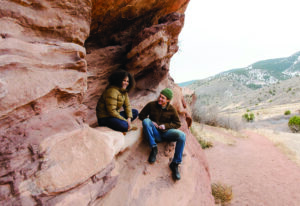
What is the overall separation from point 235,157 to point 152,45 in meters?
6.69

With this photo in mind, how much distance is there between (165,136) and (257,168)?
586 centimetres

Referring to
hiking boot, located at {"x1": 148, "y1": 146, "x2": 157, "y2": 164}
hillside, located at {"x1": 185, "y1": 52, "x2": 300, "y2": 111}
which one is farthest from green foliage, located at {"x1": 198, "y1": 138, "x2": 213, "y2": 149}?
hillside, located at {"x1": 185, "y1": 52, "x2": 300, "y2": 111}

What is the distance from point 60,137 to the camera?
77.5 inches

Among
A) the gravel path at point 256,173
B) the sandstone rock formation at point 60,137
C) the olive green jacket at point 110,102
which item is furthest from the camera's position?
the gravel path at point 256,173

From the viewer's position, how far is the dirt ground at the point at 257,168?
510cm

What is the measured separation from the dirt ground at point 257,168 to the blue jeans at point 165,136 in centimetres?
317

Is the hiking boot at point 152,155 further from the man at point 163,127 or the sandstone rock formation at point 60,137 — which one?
the sandstone rock formation at point 60,137

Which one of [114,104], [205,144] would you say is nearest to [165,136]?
[114,104]

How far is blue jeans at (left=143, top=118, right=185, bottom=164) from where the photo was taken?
302cm

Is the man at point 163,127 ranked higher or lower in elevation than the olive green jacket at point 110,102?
lower

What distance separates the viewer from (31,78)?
1837mm

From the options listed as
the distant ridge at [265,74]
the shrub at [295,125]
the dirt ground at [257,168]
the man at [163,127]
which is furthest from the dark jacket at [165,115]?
the distant ridge at [265,74]

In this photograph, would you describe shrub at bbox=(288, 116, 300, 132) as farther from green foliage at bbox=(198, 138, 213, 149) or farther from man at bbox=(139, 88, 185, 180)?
man at bbox=(139, 88, 185, 180)

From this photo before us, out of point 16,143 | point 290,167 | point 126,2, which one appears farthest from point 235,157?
point 16,143
